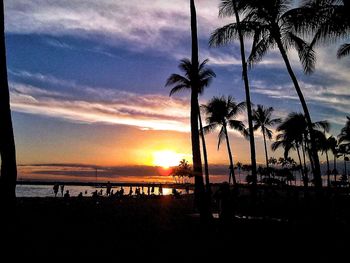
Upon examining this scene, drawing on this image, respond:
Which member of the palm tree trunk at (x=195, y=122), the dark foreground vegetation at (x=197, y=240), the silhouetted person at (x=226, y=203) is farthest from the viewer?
the palm tree trunk at (x=195, y=122)

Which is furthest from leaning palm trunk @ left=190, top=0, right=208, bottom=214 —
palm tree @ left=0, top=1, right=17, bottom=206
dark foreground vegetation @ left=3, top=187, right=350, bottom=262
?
palm tree @ left=0, top=1, right=17, bottom=206

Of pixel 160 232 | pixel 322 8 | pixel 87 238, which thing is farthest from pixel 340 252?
pixel 322 8

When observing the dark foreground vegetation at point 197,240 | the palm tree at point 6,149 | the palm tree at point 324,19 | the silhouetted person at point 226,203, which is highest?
the palm tree at point 324,19

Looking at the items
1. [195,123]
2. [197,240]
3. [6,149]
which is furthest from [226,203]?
[6,149]

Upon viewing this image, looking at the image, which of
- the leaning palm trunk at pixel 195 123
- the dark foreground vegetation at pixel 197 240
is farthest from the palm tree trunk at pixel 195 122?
the dark foreground vegetation at pixel 197 240

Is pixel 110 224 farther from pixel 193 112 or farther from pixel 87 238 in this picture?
pixel 193 112

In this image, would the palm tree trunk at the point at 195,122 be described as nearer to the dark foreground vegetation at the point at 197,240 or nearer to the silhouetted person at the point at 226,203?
the silhouetted person at the point at 226,203

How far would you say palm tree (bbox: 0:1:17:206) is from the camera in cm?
768

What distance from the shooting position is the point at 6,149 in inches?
310

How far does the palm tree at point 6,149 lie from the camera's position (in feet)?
25.2

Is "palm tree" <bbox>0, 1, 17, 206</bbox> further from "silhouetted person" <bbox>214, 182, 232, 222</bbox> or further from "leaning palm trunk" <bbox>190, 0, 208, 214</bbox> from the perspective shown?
"leaning palm trunk" <bbox>190, 0, 208, 214</bbox>

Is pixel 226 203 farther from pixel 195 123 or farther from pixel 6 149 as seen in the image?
pixel 6 149

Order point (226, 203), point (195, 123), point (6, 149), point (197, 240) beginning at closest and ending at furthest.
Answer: point (6, 149)
point (197, 240)
point (226, 203)
point (195, 123)

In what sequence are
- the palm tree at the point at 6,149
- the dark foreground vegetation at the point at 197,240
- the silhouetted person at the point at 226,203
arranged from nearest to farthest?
the palm tree at the point at 6,149 < the dark foreground vegetation at the point at 197,240 < the silhouetted person at the point at 226,203
